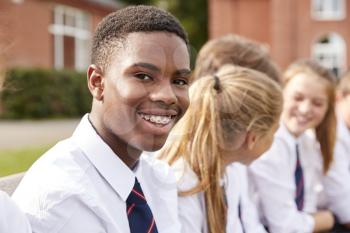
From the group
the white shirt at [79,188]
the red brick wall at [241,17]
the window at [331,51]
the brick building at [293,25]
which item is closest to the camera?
the white shirt at [79,188]

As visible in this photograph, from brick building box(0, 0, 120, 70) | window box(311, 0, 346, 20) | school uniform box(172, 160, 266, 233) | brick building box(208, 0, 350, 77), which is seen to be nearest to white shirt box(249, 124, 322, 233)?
school uniform box(172, 160, 266, 233)

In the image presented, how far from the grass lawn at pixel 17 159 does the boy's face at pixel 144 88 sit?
4724mm

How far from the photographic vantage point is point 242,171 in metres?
2.43

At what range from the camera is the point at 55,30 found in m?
21.0

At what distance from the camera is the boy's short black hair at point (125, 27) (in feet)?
5.06

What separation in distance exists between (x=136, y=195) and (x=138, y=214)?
50 millimetres

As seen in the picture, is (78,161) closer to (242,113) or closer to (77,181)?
(77,181)

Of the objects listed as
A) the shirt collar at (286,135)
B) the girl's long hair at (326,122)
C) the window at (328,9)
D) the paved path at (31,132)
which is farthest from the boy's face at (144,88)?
the window at (328,9)

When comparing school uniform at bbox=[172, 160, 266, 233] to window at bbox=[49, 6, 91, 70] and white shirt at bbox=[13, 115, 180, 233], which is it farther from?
window at bbox=[49, 6, 91, 70]

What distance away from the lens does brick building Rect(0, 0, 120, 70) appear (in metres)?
19.3

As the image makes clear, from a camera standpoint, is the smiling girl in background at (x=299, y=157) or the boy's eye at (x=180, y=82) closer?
the boy's eye at (x=180, y=82)

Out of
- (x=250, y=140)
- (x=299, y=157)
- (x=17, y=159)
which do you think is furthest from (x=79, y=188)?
(x=17, y=159)

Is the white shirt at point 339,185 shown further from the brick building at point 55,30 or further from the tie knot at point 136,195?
the brick building at point 55,30

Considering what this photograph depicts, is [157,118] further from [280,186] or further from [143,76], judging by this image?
[280,186]
